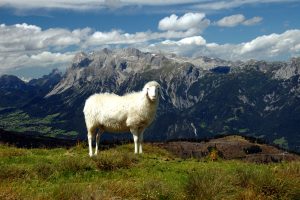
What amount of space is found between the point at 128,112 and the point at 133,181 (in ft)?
33.7

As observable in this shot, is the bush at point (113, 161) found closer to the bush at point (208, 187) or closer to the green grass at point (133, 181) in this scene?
the green grass at point (133, 181)

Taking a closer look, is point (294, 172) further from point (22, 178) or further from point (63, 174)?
point (22, 178)

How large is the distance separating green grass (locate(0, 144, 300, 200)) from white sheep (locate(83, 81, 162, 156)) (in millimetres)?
5236

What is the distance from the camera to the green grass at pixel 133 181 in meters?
15.3

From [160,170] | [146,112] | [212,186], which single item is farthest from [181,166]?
[212,186]

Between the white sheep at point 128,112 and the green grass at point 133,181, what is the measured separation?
524 cm

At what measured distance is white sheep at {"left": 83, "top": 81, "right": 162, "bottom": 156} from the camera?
2836 centimetres

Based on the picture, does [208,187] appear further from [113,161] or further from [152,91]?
[152,91]

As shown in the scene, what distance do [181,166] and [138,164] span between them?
98.4 inches

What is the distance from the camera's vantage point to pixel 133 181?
18516mm

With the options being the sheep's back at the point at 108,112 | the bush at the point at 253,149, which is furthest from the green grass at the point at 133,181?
the bush at the point at 253,149

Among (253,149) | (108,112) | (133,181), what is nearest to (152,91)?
(108,112)

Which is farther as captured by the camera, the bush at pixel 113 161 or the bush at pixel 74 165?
the bush at pixel 113 161

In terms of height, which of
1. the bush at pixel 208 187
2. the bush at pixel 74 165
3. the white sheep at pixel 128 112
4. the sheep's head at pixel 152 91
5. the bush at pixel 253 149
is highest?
the sheep's head at pixel 152 91
